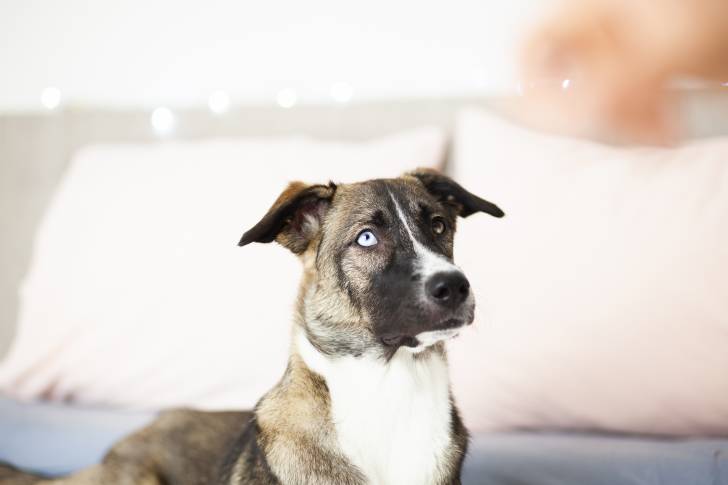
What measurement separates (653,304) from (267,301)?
1.00 m

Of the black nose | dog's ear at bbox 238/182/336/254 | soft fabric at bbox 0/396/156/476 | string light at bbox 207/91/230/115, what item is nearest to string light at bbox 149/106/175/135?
string light at bbox 207/91/230/115

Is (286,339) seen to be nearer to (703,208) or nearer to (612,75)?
(703,208)

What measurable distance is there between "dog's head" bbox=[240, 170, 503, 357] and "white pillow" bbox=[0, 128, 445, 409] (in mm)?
445

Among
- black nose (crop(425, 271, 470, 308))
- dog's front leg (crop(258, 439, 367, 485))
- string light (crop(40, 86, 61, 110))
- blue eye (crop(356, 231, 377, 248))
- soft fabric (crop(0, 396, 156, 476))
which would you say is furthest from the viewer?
string light (crop(40, 86, 61, 110))

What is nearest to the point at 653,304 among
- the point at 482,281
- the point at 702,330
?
the point at 702,330

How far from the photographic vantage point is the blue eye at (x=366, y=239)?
1.32 meters

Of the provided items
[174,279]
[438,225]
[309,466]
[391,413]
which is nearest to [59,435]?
[174,279]

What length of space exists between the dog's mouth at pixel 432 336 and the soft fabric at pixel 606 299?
370 mm

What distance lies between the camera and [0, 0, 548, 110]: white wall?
8.32 feet

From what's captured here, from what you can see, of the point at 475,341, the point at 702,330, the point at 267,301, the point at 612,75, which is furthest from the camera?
the point at 267,301

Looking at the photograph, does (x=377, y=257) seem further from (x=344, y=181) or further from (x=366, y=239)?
(x=344, y=181)

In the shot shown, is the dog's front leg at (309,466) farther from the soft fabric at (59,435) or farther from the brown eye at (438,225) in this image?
the soft fabric at (59,435)

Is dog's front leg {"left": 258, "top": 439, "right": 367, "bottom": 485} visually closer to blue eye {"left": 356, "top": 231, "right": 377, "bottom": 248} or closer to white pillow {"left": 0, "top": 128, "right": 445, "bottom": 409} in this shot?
blue eye {"left": 356, "top": 231, "right": 377, "bottom": 248}

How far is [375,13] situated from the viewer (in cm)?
262
